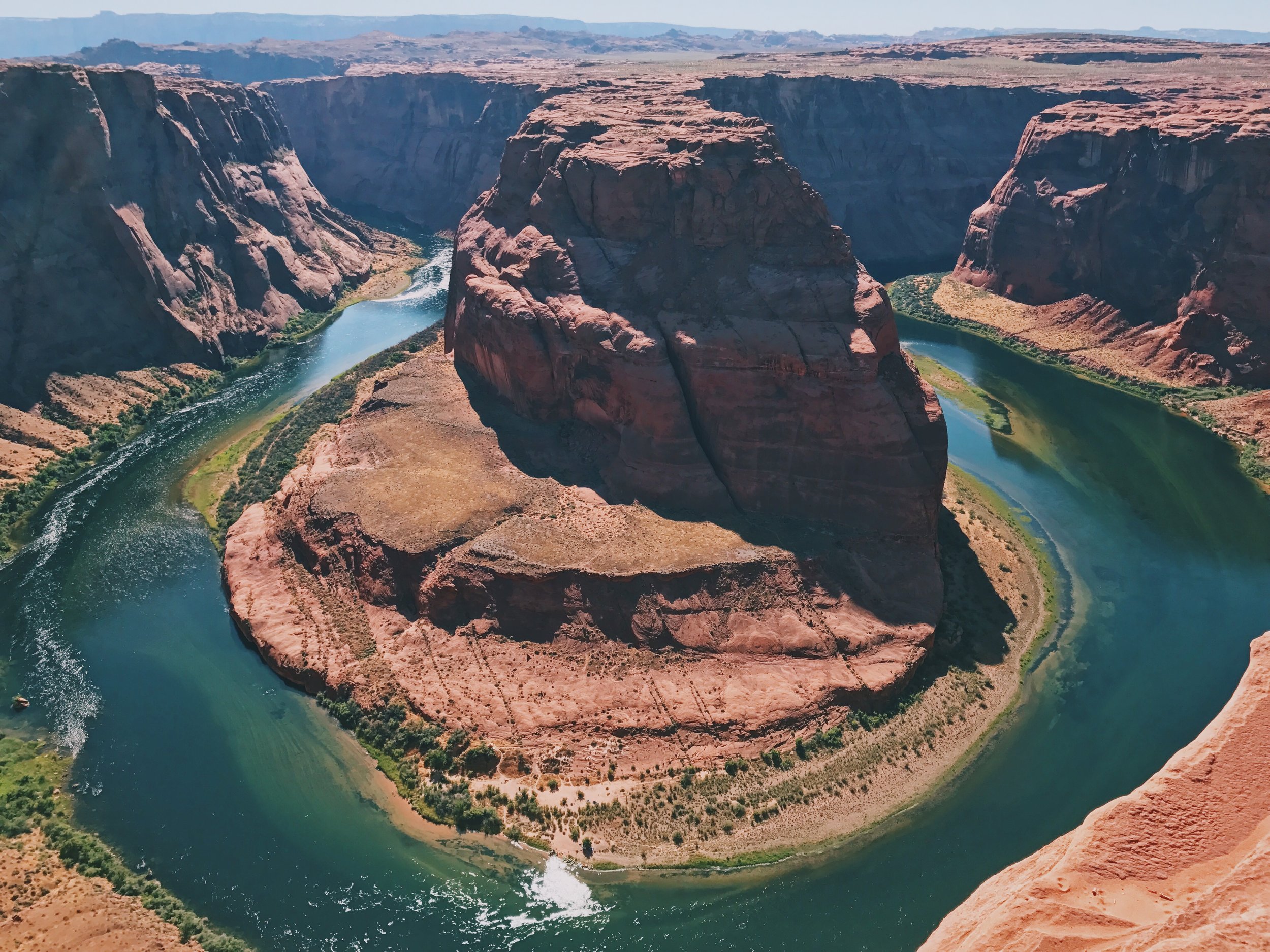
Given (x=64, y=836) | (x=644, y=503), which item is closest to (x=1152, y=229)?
(x=644, y=503)

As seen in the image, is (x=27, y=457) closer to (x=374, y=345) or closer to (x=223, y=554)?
(x=223, y=554)

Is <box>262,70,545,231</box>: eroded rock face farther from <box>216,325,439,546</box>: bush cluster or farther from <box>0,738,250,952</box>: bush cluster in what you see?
<box>0,738,250,952</box>: bush cluster

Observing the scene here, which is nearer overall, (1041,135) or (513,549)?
(513,549)

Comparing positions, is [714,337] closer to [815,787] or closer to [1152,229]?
[815,787]

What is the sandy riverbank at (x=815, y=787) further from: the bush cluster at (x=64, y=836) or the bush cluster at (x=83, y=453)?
the bush cluster at (x=83, y=453)

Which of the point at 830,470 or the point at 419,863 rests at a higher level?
the point at 830,470

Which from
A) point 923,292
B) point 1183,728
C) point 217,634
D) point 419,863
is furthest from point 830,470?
point 923,292
